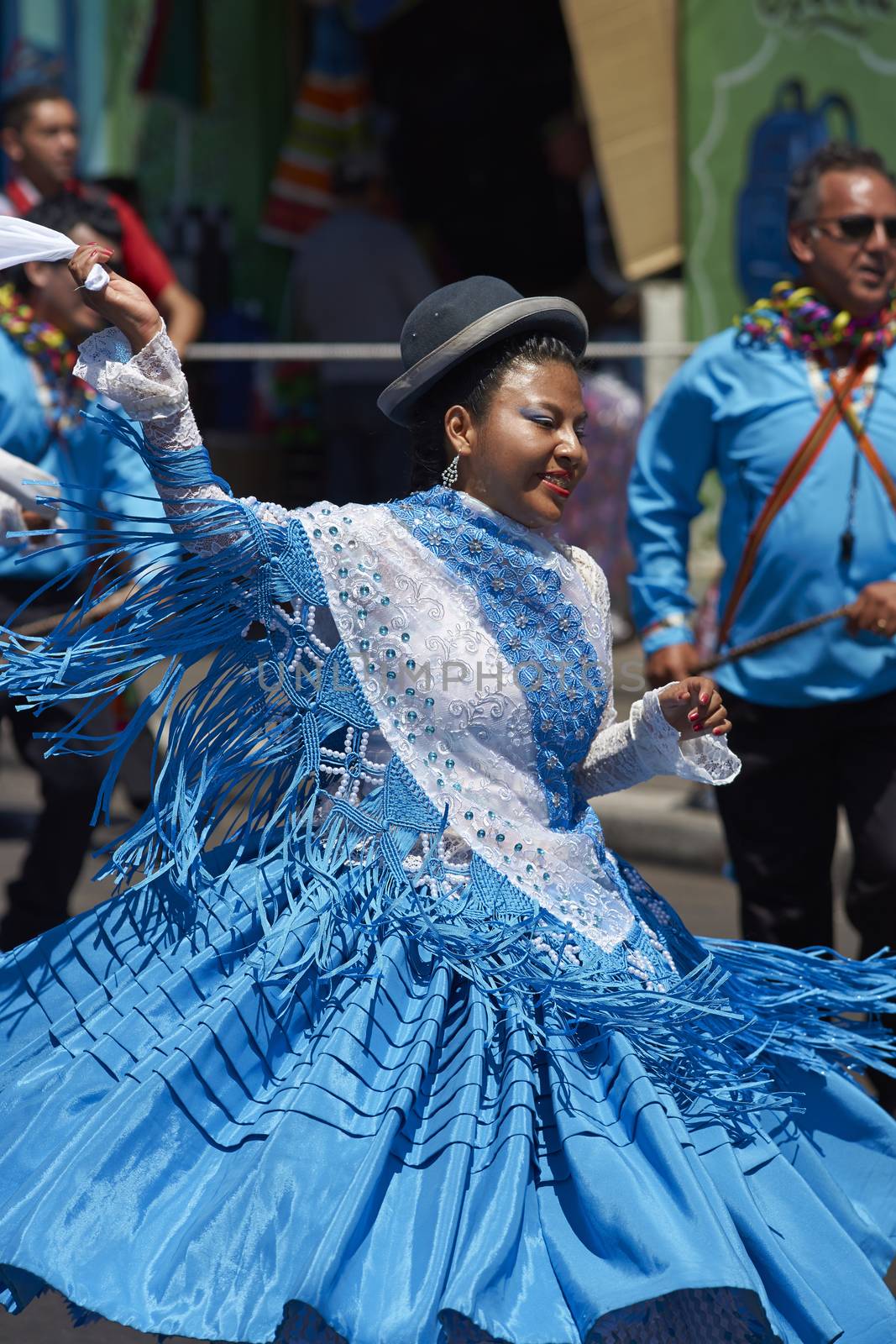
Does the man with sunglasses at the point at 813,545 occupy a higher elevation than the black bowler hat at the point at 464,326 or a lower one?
lower

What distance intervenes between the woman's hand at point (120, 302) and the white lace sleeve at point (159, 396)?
0.02 metres

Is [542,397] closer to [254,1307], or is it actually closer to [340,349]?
[254,1307]

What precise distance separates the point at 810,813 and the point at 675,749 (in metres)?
1.32

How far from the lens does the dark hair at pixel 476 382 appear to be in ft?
10.6

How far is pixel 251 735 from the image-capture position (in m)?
3.25

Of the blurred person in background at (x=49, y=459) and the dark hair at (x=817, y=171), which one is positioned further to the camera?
the blurred person in background at (x=49, y=459)

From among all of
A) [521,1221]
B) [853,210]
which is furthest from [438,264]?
[521,1221]

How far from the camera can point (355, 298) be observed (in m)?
9.87

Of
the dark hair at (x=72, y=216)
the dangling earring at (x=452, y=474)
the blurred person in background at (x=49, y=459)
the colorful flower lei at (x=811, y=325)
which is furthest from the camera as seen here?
the dark hair at (x=72, y=216)

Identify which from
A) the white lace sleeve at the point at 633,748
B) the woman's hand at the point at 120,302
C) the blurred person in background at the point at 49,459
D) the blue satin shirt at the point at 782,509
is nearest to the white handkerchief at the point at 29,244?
the woman's hand at the point at 120,302

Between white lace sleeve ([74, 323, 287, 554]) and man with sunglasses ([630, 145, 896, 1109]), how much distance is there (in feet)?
5.87

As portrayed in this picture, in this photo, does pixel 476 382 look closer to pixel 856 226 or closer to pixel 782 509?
pixel 782 509

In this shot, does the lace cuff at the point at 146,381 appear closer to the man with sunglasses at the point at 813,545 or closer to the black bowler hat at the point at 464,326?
the black bowler hat at the point at 464,326

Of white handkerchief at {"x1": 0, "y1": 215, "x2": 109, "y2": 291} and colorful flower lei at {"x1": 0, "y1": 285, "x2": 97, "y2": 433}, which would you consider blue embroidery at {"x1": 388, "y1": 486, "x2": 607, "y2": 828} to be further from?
colorful flower lei at {"x1": 0, "y1": 285, "x2": 97, "y2": 433}
